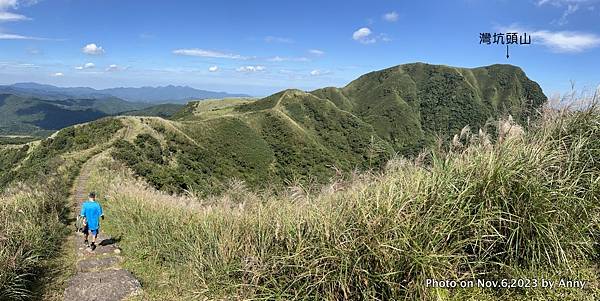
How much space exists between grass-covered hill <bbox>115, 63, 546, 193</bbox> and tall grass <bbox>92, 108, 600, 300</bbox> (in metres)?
0.83

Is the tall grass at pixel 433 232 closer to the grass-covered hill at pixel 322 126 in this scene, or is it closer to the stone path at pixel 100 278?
the grass-covered hill at pixel 322 126

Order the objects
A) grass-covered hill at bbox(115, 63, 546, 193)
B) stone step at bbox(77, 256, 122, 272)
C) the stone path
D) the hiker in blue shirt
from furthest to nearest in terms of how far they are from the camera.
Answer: grass-covered hill at bbox(115, 63, 546, 193) < the hiker in blue shirt < stone step at bbox(77, 256, 122, 272) < the stone path

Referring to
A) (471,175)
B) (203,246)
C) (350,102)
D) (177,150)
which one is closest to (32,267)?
(203,246)

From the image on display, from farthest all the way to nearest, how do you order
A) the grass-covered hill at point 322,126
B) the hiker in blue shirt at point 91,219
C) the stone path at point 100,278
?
the grass-covered hill at point 322,126 < the hiker in blue shirt at point 91,219 < the stone path at point 100,278

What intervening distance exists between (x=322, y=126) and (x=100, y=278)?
333ft

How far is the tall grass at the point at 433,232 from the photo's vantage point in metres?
3.54

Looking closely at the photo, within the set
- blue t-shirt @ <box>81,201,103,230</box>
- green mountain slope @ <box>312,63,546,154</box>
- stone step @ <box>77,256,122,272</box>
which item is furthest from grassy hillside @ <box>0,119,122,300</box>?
green mountain slope @ <box>312,63,546,154</box>

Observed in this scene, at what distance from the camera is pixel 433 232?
3619 millimetres

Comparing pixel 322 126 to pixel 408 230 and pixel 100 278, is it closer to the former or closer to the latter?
pixel 100 278

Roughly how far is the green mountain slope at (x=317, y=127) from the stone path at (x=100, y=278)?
211cm

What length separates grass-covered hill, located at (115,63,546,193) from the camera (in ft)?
34.5

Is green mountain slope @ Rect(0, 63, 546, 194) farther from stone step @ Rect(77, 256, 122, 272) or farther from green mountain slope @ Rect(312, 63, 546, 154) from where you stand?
stone step @ Rect(77, 256, 122, 272)

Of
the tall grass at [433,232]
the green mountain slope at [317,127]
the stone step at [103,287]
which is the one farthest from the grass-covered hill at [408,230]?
the green mountain slope at [317,127]

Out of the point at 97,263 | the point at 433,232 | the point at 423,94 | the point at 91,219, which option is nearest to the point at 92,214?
the point at 91,219
